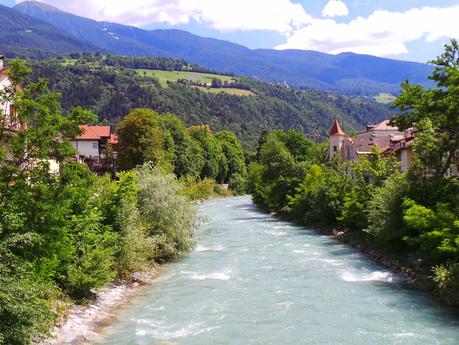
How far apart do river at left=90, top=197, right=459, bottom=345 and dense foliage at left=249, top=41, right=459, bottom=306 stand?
6.90ft

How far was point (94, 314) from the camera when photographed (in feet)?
74.7

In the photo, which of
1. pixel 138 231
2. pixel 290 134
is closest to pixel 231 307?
pixel 138 231

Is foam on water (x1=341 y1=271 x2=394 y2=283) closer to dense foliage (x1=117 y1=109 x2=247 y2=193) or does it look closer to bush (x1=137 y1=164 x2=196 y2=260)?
bush (x1=137 y1=164 x2=196 y2=260)

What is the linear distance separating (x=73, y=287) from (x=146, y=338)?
533cm

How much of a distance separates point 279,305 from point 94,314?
8.27m

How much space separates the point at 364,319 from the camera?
2258 cm

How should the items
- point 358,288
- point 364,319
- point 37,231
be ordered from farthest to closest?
point 358,288, point 364,319, point 37,231

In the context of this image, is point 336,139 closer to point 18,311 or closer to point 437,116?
point 437,116

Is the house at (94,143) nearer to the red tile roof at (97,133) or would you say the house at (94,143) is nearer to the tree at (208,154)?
the red tile roof at (97,133)

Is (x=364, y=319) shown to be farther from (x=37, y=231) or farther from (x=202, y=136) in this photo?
(x=202, y=136)

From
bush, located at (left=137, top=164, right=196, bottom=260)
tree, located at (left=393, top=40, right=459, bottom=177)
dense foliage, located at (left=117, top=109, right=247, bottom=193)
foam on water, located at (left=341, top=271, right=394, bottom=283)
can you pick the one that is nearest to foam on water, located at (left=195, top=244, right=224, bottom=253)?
bush, located at (left=137, top=164, right=196, bottom=260)

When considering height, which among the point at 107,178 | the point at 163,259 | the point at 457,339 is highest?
the point at 107,178

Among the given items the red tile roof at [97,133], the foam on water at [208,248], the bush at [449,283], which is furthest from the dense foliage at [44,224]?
the red tile roof at [97,133]

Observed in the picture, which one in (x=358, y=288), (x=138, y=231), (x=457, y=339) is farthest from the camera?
(x=138, y=231)
